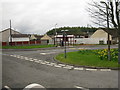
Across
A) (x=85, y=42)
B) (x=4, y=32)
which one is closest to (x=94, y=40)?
(x=85, y=42)

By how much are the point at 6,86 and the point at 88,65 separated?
6.41 m

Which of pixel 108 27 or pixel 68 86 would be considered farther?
pixel 108 27

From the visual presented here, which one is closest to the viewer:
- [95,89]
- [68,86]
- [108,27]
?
[95,89]

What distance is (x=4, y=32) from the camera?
218 ft

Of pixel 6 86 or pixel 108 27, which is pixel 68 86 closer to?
pixel 6 86

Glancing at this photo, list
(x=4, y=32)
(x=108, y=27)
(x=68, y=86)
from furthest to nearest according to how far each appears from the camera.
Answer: (x=4, y=32)
(x=108, y=27)
(x=68, y=86)

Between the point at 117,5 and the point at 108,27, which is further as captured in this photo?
the point at 108,27

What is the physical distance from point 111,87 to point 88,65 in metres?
5.04

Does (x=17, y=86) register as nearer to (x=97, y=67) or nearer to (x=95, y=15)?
(x=97, y=67)

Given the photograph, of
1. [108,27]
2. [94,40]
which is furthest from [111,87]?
[94,40]

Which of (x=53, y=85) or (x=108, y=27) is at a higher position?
(x=108, y=27)

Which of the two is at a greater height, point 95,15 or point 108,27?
point 95,15

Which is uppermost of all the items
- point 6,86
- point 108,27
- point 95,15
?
point 95,15

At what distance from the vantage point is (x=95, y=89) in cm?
666
